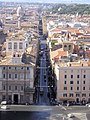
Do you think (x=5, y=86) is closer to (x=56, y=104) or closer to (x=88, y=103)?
(x=56, y=104)

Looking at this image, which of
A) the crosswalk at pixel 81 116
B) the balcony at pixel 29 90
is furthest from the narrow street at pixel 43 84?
the crosswalk at pixel 81 116

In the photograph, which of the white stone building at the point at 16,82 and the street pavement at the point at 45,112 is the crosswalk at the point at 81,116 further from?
the white stone building at the point at 16,82

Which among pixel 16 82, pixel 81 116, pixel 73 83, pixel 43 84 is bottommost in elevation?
pixel 81 116

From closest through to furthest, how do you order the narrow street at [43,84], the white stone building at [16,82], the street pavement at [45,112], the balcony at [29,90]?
the street pavement at [45,112] → the balcony at [29,90] → the white stone building at [16,82] → the narrow street at [43,84]

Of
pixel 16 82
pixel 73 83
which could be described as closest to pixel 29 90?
pixel 16 82

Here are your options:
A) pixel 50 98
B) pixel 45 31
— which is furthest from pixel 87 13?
pixel 50 98

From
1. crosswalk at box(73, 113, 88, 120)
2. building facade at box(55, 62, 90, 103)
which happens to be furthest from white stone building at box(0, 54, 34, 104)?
crosswalk at box(73, 113, 88, 120)

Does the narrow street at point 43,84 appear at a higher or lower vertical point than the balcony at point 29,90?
lower

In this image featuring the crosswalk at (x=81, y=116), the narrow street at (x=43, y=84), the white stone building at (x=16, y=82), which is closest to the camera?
the crosswalk at (x=81, y=116)

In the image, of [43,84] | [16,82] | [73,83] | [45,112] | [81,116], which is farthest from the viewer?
[43,84]

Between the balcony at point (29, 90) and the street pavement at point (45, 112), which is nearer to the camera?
the street pavement at point (45, 112)

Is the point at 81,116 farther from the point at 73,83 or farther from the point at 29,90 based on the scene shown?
the point at 29,90
